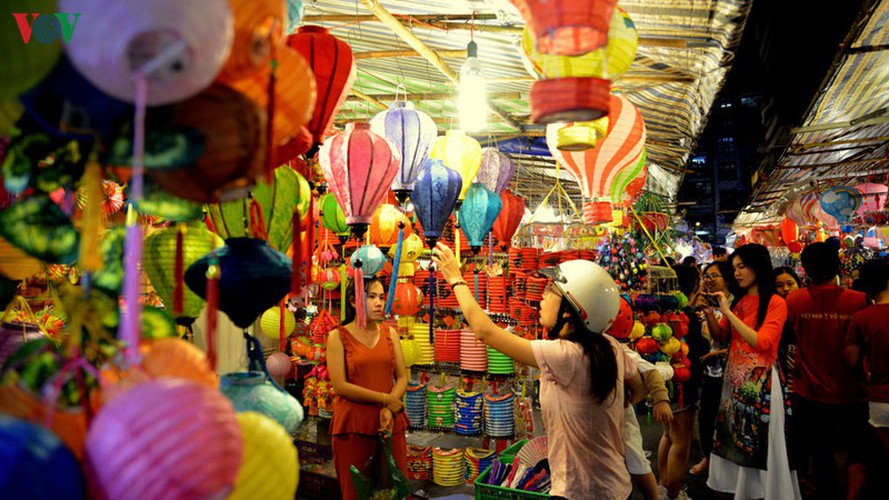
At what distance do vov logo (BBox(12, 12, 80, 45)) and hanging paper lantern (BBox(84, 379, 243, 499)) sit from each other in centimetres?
39

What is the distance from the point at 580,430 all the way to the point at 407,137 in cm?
152

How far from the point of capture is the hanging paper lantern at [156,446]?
566mm

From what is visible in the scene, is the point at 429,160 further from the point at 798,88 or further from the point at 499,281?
the point at 798,88

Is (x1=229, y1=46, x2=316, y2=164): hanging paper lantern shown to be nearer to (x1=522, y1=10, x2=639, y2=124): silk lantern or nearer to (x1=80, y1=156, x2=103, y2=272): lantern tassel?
(x1=80, y1=156, x2=103, y2=272): lantern tassel

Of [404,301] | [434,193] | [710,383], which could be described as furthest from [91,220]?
[710,383]

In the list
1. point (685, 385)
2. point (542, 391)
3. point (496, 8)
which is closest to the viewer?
point (542, 391)

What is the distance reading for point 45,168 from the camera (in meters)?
0.77

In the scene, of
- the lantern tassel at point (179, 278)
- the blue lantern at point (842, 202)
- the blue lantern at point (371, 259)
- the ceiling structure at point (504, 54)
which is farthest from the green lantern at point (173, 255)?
the blue lantern at point (842, 202)

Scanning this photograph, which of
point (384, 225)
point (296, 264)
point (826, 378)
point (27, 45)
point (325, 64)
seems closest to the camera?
point (27, 45)

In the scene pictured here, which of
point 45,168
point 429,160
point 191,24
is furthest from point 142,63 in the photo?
point 429,160

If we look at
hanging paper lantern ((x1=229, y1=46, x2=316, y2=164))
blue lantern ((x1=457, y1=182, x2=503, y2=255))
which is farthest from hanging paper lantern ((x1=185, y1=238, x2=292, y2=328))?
blue lantern ((x1=457, y1=182, x2=503, y2=255))

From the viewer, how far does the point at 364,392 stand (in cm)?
314

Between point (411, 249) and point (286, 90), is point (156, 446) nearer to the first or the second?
point (286, 90)

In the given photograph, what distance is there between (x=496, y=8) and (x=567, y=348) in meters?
2.04
